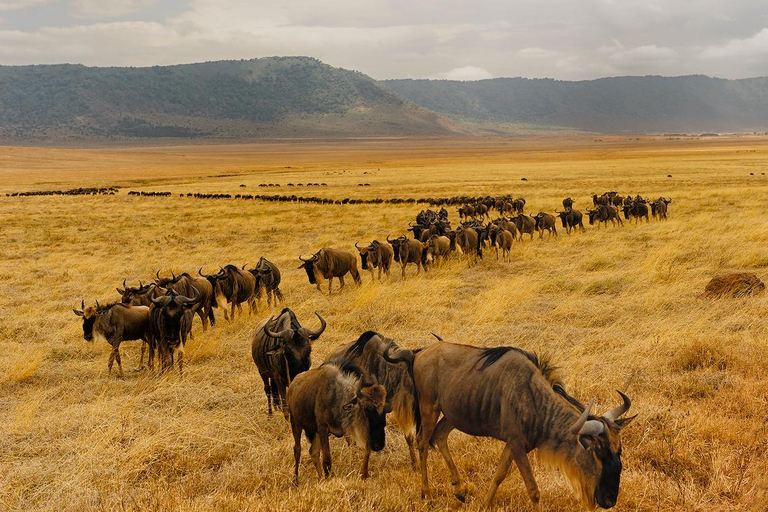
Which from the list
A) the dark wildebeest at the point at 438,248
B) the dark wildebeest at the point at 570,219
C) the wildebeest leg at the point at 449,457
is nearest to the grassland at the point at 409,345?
the wildebeest leg at the point at 449,457

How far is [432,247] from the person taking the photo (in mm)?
18297

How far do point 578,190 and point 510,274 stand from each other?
31.5 m

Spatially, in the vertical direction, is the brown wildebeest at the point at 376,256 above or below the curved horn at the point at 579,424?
below

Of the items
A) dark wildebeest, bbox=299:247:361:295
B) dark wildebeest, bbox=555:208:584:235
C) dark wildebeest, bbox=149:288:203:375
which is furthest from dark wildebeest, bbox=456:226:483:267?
dark wildebeest, bbox=149:288:203:375

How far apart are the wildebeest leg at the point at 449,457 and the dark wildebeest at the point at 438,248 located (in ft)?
42.4

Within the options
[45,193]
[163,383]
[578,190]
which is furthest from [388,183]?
[163,383]

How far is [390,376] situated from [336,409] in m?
1.12

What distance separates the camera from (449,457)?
502cm

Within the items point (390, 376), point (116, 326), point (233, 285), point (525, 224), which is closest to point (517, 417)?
point (390, 376)

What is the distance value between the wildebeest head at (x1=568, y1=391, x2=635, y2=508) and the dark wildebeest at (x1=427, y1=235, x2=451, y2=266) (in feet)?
45.6

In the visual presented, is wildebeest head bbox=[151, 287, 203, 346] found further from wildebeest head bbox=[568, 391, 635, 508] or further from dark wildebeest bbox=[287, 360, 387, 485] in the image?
wildebeest head bbox=[568, 391, 635, 508]

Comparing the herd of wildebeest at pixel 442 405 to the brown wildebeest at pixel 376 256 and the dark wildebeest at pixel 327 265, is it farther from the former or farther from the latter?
the brown wildebeest at pixel 376 256

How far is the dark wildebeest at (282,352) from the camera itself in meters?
6.83

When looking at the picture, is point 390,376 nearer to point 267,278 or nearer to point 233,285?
point 233,285
